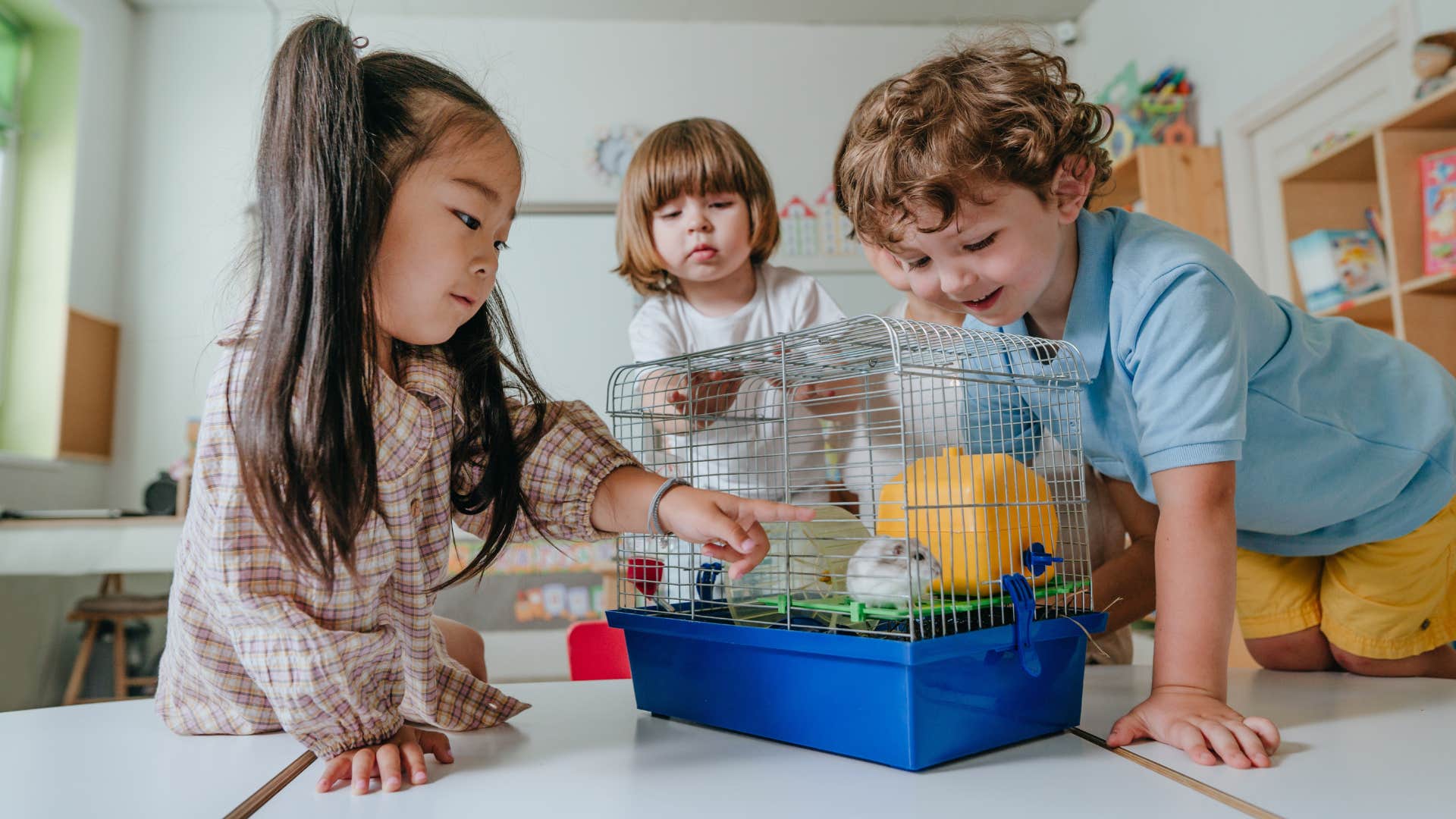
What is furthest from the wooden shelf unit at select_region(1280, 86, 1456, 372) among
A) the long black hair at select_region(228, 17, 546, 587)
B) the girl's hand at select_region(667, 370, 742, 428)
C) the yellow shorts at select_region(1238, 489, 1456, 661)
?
the long black hair at select_region(228, 17, 546, 587)

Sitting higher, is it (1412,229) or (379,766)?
(1412,229)

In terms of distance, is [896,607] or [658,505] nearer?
[896,607]

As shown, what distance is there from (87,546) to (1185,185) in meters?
3.61

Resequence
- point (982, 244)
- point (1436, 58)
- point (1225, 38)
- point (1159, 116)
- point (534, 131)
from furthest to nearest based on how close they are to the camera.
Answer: point (534, 131) → point (1159, 116) → point (1225, 38) → point (1436, 58) → point (982, 244)

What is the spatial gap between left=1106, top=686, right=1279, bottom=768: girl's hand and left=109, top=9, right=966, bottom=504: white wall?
9.88ft

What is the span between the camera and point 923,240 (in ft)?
2.98

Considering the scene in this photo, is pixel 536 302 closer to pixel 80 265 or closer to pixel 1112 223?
pixel 80 265

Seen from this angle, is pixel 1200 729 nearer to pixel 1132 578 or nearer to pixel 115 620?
pixel 1132 578

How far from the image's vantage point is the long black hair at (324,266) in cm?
65

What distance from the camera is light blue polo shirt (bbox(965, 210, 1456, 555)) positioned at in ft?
2.59

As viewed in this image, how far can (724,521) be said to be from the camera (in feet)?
2.42

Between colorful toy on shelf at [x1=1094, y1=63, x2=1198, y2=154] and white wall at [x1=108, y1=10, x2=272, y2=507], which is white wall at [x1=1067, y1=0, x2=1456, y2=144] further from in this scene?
white wall at [x1=108, y1=10, x2=272, y2=507]

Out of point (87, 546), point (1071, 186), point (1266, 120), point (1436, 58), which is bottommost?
point (87, 546)

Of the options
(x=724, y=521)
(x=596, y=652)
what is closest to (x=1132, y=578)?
(x=724, y=521)
